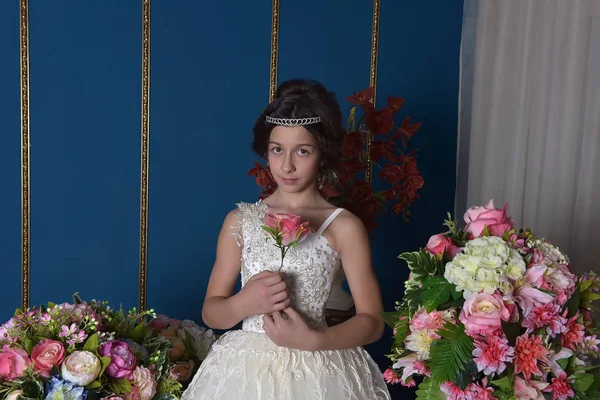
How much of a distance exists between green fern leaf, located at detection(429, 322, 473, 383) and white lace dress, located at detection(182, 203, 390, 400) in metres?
0.31

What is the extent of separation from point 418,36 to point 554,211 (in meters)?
1.06

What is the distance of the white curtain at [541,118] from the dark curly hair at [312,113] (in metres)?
0.76

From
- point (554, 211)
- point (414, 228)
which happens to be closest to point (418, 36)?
point (414, 228)

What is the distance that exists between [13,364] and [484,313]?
43.9 inches

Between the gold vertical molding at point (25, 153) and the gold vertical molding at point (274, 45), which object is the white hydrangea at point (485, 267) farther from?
the gold vertical molding at point (25, 153)

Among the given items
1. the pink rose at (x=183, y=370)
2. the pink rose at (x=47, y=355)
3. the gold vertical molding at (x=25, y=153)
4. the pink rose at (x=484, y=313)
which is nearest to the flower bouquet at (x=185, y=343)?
the pink rose at (x=183, y=370)

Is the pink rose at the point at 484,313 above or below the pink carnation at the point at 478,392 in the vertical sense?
above

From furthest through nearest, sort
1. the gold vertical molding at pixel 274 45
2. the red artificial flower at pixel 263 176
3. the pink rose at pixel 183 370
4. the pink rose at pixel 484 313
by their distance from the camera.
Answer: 1. the gold vertical molding at pixel 274 45
2. the red artificial flower at pixel 263 176
3. the pink rose at pixel 183 370
4. the pink rose at pixel 484 313

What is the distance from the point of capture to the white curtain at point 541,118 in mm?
2078

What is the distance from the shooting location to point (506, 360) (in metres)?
1.41

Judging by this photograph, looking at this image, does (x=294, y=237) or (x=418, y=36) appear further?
(x=418, y=36)

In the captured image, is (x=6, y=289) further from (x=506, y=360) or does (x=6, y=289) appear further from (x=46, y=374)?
(x=506, y=360)

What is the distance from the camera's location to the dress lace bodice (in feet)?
5.87

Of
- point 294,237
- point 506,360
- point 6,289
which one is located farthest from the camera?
point 6,289
